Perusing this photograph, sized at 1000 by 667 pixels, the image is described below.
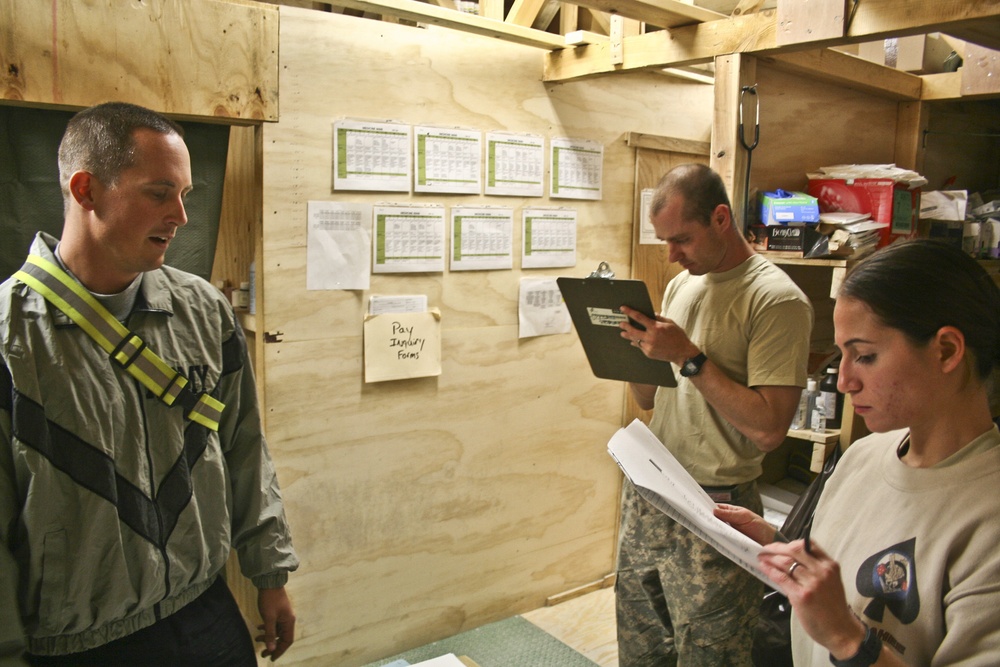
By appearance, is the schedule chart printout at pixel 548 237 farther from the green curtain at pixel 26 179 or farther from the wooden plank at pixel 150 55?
the green curtain at pixel 26 179

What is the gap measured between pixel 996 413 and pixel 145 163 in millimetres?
2674

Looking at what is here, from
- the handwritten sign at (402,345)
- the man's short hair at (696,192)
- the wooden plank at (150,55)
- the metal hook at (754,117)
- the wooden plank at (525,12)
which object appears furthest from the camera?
the wooden plank at (525,12)

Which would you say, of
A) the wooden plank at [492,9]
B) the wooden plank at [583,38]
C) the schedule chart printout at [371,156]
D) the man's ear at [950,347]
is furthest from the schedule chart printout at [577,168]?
the man's ear at [950,347]

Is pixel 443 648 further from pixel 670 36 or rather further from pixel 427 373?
pixel 670 36

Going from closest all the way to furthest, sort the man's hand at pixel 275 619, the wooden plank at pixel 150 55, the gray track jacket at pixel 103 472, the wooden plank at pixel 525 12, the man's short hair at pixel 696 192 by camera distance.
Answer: the gray track jacket at pixel 103 472, the man's hand at pixel 275 619, the wooden plank at pixel 150 55, the man's short hair at pixel 696 192, the wooden plank at pixel 525 12

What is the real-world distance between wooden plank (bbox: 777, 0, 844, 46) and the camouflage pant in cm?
117

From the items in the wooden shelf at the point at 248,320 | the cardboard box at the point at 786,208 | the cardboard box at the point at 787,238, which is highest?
the cardboard box at the point at 786,208

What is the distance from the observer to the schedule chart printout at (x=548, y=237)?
9.75ft

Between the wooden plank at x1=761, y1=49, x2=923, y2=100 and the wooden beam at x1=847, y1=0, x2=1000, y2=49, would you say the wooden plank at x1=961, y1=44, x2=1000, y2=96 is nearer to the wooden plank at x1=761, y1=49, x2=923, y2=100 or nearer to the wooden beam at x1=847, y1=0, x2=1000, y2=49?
the wooden plank at x1=761, y1=49, x2=923, y2=100

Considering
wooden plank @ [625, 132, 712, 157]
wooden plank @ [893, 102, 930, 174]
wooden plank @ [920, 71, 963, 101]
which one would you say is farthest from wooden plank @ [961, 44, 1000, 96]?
wooden plank @ [625, 132, 712, 157]

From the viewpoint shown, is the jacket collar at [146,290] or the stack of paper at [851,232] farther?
the stack of paper at [851,232]

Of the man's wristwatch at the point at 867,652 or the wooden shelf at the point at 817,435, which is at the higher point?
the man's wristwatch at the point at 867,652

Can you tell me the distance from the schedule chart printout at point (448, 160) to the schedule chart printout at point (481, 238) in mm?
89

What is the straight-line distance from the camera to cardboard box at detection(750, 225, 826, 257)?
239cm
